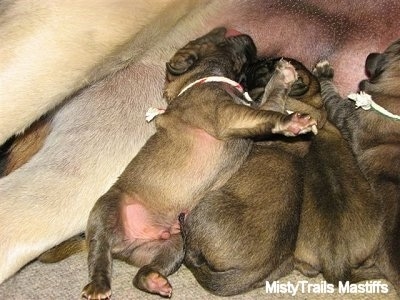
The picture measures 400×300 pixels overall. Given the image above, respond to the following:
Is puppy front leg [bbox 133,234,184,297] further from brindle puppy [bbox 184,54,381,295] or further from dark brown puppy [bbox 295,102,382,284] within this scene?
dark brown puppy [bbox 295,102,382,284]

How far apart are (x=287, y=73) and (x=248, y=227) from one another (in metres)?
0.43

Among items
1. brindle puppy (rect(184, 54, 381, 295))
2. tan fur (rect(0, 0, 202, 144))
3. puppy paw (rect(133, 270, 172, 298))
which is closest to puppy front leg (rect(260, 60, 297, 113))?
brindle puppy (rect(184, 54, 381, 295))

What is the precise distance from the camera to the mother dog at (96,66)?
209cm

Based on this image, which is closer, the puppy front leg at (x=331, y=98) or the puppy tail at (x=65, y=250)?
the puppy tail at (x=65, y=250)

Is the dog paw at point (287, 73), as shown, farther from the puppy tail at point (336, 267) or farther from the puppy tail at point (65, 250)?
the puppy tail at point (65, 250)

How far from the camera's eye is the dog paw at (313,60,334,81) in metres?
2.41

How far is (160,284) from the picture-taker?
202 centimetres

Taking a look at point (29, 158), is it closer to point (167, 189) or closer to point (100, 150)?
point (100, 150)

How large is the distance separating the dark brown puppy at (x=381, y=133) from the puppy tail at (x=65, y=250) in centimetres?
67

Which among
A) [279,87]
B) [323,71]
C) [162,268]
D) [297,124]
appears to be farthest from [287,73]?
[162,268]

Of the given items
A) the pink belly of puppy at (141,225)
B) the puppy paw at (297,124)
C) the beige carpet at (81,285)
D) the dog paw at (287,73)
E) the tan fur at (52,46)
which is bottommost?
the beige carpet at (81,285)

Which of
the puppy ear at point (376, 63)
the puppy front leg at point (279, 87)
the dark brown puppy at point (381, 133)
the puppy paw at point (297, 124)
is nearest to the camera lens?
the puppy paw at point (297, 124)

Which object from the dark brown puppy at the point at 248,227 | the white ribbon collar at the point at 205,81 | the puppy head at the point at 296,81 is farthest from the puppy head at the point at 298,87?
the dark brown puppy at the point at 248,227

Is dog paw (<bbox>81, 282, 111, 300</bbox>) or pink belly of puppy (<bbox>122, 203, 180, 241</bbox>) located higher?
pink belly of puppy (<bbox>122, 203, 180, 241</bbox>)
